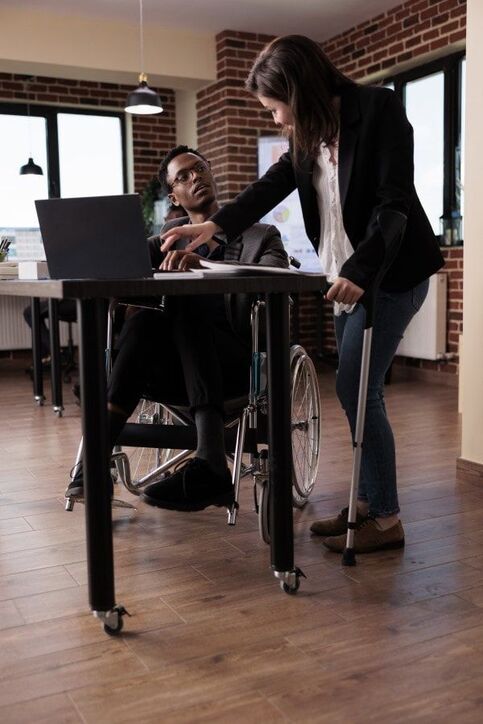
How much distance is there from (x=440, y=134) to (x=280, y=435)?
15.1 ft

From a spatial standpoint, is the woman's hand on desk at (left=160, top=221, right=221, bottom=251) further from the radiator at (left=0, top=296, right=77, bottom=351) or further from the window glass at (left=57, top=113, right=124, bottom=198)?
the window glass at (left=57, top=113, right=124, bottom=198)

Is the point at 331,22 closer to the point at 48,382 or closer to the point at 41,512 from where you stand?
the point at 48,382

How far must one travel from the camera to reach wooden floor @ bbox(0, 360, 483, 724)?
1425 millimetres

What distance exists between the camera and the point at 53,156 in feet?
24.5

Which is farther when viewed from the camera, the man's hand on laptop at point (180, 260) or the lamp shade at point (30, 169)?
the lamp shade at point (30, 169)

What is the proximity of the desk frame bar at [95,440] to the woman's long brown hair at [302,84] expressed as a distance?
0.75m

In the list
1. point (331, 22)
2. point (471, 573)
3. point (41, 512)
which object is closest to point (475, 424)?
point (471, 573)

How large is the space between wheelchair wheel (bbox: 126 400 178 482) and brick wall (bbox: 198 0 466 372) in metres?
2.96

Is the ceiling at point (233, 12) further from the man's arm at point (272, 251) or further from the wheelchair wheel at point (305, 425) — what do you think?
the wheelchair wheel at point (305, 425)

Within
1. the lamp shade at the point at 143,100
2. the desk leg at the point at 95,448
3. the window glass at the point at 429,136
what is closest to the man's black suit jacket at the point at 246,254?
the desk leg at the point at 95,448

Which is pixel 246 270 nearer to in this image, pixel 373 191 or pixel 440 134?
pixel 373 191

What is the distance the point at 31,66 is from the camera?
612 cm

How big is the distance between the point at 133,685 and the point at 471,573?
98 centimetres

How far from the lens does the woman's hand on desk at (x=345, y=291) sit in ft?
6.08
